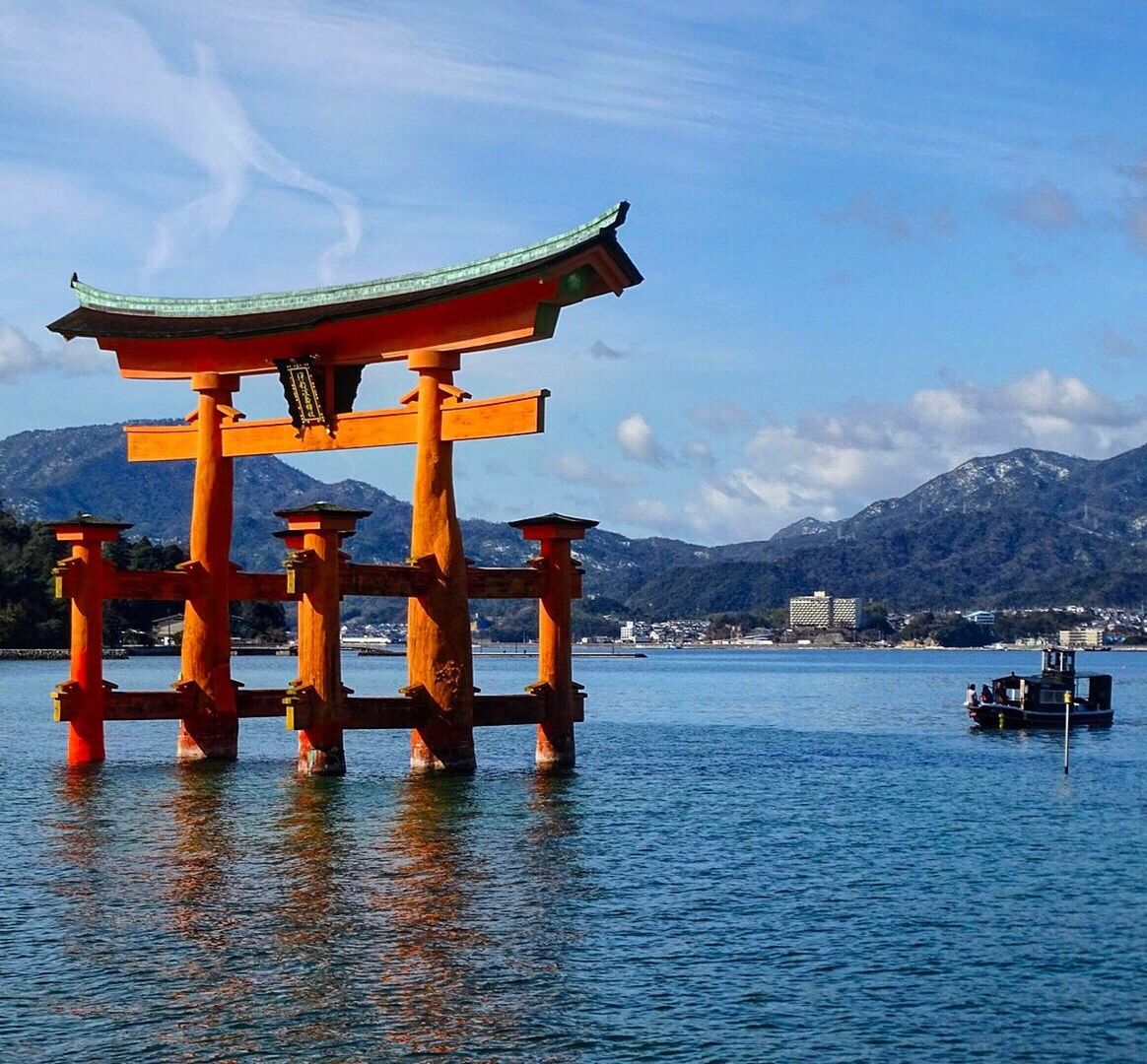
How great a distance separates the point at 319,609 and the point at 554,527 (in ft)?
17.7

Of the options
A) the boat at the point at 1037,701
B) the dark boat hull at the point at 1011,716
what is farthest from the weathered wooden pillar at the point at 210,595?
the boat at the point at 1037,701

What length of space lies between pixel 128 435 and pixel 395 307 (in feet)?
30.1

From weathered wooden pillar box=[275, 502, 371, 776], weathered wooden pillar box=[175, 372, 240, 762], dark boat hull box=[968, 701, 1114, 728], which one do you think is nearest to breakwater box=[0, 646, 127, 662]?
dark boat hull box=[968, 701, 1114, 728]

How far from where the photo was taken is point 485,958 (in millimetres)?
18812

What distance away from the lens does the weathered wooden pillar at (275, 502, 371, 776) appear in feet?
102

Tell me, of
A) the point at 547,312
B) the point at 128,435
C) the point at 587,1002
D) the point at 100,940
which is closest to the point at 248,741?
the point at 128,435

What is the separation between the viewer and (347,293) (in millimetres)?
33781

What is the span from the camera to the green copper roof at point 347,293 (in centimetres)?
3045

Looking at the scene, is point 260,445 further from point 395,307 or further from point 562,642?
point 562,642

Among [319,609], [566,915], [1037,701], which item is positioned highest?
[319,609]

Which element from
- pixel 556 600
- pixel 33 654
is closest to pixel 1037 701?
pixel 556 600

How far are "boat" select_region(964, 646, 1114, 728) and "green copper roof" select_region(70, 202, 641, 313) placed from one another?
34.3m

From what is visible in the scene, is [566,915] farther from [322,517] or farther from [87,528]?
[87,528]

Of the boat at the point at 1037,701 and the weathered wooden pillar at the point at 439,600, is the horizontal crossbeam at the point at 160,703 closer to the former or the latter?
the weathered wooden pillar at the point at 439,600
